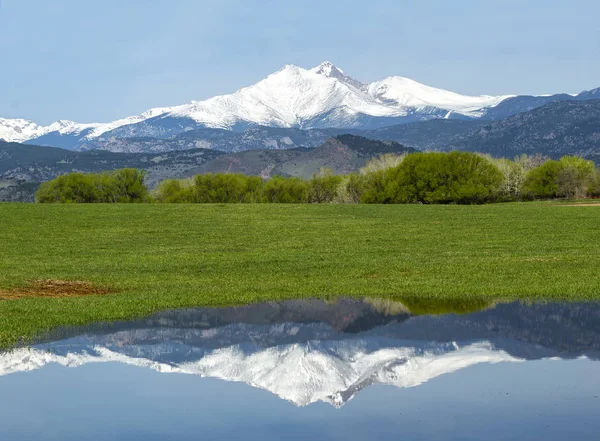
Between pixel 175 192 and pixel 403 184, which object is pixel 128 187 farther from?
pixel 403 184

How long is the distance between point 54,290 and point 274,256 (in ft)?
54.4

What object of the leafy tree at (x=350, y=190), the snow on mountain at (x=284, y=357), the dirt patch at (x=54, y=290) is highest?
the snow on mountain at (x=284, y=357)

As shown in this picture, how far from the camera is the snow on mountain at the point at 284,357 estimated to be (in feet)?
59.2

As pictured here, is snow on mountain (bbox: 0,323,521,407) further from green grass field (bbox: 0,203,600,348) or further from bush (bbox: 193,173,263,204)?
bush (bbox: 193,173,263,204)

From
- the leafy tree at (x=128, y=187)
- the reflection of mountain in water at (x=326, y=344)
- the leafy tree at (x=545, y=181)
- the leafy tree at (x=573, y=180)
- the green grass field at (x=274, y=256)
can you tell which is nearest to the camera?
the reflection of mountain in water at (x=326, y=344)

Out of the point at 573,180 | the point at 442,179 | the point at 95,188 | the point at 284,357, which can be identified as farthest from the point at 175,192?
the point at 284,357

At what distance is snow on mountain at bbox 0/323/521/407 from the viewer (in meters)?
18.0

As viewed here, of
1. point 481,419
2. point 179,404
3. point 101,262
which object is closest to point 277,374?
point 179,404

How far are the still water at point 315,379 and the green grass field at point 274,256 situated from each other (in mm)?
3685

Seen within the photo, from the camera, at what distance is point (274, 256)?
154 ft

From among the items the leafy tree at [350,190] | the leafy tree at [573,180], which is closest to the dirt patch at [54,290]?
the leafy tree at [350,190]

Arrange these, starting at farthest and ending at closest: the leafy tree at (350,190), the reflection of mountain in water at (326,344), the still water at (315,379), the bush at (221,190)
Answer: the bush at (221,190), the leafy tree at (350,190), the reflection of mountain in water at (326,344), the still water at (315,379)

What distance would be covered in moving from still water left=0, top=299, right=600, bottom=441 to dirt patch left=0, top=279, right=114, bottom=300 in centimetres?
821

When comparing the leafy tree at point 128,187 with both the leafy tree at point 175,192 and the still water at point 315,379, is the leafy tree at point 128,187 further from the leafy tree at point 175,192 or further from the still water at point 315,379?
the still water at point 315,379
